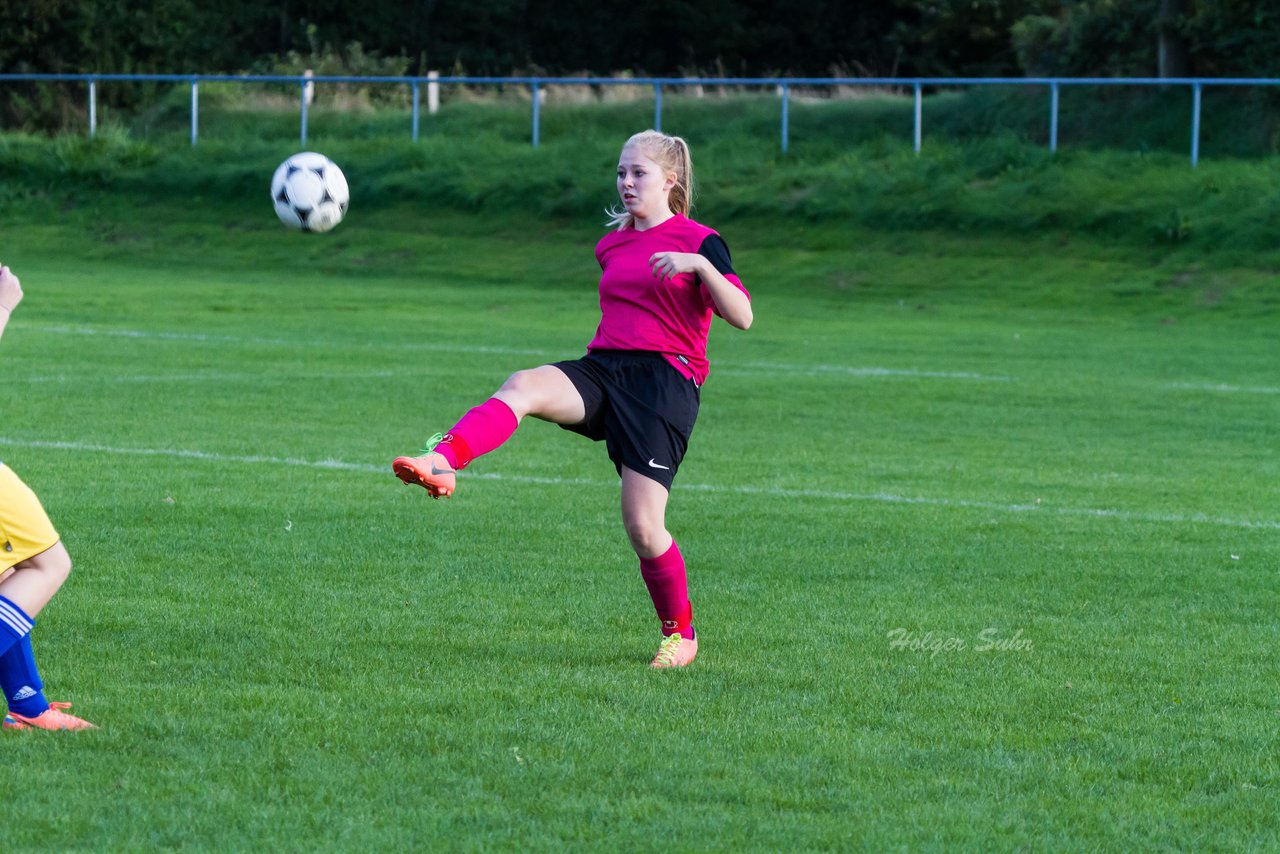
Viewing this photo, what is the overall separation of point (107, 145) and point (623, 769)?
31533 mm

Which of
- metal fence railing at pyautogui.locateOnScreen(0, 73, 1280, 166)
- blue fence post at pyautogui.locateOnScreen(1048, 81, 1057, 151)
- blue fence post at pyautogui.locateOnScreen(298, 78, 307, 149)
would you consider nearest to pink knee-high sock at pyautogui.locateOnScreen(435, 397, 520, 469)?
metal fence railing at pyautogui.locateOnScreen(0, 73, 1280, 166)

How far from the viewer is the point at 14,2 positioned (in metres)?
47.1

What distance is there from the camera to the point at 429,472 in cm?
529

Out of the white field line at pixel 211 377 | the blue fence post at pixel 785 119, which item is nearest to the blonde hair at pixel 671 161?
the white field line at pixel 211 377

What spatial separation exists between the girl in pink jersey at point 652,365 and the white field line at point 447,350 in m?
9.89

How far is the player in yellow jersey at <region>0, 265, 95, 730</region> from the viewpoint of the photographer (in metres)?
4.66

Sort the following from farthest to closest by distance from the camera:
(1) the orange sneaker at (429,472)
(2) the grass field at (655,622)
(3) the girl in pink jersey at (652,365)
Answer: (3) the girl in pink jersey at (652,365), (1) the orange sneaker at (429,472), (2) the grass field at (655,622)

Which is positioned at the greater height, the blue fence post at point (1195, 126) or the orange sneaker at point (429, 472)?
the blue fence post at point (1195, 126)

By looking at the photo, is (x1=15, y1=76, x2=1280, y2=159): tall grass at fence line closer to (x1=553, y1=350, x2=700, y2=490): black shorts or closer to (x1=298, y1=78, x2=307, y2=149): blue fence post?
(x1=298, y1=78, x2=307, y2=149): blue fence post

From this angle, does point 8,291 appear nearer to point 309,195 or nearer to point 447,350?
point 309,195

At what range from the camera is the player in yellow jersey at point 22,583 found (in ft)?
15.3

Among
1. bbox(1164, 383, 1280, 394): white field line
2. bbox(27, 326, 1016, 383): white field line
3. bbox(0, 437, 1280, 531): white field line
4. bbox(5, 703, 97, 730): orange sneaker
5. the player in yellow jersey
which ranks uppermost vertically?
the player in yellow jersey

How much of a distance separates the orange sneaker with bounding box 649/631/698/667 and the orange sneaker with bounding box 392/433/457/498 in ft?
3.20

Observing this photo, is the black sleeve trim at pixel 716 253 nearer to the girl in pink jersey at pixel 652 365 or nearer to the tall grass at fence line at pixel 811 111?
the girl in pink jersey at pixel 652 365
